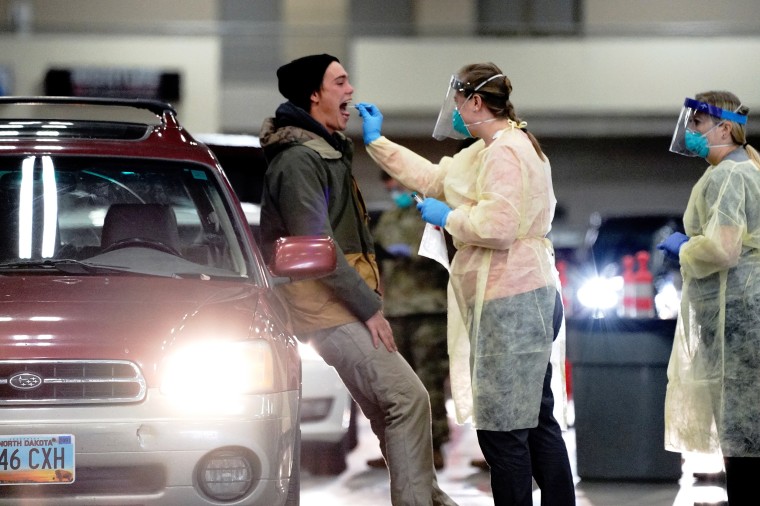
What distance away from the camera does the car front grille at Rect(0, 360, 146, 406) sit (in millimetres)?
4957

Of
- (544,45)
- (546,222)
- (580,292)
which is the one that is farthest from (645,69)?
(546,222)

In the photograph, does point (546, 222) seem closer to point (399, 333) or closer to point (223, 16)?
point (399, 333)

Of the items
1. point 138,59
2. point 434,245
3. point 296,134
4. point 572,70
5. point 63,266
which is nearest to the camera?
point 63,266

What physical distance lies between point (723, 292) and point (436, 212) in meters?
1.52

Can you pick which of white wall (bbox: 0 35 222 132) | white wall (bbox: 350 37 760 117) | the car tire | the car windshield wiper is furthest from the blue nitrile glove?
white wall (bbox: 0 35 222 132)

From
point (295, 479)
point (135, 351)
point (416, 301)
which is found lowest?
point (416, 301)

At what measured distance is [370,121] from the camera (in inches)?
266

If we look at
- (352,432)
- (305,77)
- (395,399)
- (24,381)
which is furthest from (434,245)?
(352,432)

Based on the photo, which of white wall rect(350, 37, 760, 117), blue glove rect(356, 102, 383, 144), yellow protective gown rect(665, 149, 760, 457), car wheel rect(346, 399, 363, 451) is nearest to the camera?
yellow protective gown rect(665, 149, 760, 457)

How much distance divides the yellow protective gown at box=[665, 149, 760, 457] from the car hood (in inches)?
87.7

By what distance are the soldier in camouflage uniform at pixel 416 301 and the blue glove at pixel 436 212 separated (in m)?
3.39

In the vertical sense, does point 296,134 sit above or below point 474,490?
above

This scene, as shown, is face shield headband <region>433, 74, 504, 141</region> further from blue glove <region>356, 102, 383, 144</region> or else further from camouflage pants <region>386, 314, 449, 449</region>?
camouflage pants <region>386, 314, 449, 449</region>

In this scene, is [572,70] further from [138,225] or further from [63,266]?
[63,266]
